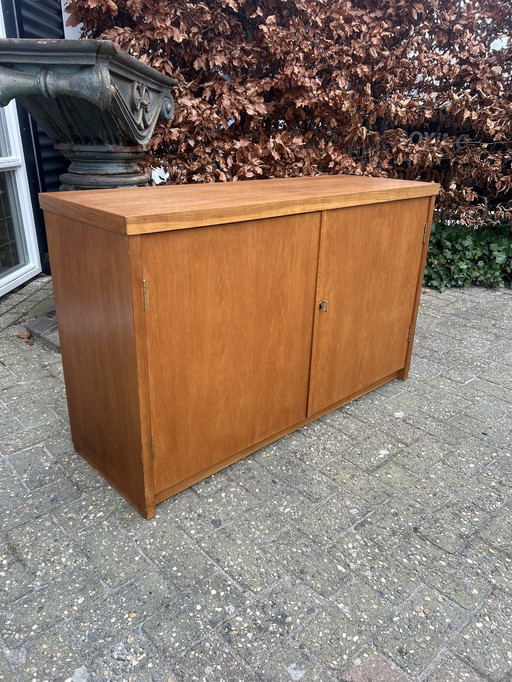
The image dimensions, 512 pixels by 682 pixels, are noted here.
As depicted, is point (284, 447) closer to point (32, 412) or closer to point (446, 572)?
point (446, 572)

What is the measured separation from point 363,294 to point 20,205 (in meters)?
3.61

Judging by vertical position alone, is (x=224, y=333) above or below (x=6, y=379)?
above

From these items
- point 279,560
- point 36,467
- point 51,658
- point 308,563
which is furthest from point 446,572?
point 36,467

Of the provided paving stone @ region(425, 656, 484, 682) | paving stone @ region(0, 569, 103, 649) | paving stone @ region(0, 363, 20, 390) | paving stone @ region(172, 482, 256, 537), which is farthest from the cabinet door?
paving stone @ region(0, 363, 20, 390)

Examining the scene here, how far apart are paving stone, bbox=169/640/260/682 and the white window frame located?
3.84 metres

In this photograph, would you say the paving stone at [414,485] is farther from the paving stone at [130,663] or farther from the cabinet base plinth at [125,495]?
the paving stone at [130,663]

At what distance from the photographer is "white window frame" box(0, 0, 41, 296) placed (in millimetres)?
4539

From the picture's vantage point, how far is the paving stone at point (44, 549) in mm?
1868

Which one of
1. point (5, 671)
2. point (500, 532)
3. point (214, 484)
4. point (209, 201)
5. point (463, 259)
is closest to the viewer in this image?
point (5, 671)

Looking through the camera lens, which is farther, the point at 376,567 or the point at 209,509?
the point at 209,509

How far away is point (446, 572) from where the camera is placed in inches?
75.3

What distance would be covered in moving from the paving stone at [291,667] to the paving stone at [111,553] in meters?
0.57

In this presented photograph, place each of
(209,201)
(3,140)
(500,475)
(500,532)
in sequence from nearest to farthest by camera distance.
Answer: (209,201)
(500,532)
(500,475)
(3,140)

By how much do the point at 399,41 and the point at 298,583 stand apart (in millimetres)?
4719
